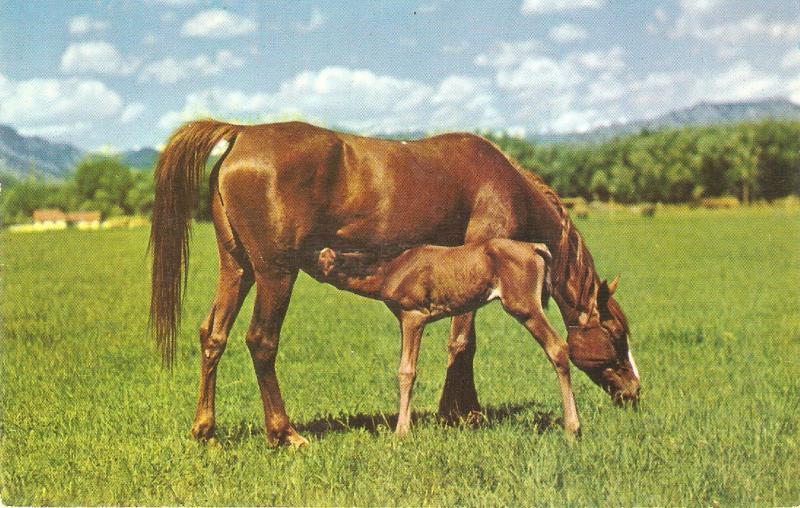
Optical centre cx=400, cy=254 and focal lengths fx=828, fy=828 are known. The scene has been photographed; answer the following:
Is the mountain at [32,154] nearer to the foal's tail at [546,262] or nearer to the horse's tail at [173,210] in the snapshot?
the horse's tail at [173,210]

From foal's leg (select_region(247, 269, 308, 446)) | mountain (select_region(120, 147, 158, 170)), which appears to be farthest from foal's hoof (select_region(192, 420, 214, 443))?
mountain (select_region(120, 147, 158, 170))

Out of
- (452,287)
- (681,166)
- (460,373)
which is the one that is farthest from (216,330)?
(681,166)

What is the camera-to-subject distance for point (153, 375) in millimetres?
8945

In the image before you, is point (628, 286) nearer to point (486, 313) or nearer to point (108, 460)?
point (486, 313)

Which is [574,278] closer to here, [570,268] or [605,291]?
[570,268]

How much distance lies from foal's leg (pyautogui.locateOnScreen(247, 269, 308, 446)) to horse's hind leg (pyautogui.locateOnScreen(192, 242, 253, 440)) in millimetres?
318

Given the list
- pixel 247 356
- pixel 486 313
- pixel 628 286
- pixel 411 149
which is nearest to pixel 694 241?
pixel 628 286

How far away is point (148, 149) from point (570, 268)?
4.32m

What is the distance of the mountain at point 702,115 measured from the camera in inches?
350

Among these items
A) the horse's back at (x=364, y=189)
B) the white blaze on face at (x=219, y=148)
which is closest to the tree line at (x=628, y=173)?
the white blaze on face at (x=219, y=148)

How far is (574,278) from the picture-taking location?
722 centimetres

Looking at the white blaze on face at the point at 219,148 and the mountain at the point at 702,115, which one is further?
the mountain at the point at 702,115

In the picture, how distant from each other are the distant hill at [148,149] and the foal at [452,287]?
210 cm

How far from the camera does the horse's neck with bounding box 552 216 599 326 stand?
719 centimetres
